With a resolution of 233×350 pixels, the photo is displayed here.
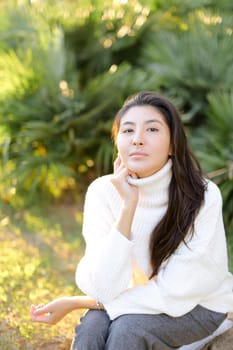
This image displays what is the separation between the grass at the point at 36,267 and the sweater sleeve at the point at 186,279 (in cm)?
60

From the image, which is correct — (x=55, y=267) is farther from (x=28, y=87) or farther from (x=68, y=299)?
(x=28, y=87)

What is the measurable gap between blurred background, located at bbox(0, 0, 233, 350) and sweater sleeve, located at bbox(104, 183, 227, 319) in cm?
180

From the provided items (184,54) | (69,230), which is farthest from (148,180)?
(184,54)

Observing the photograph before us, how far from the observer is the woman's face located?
8.16ft

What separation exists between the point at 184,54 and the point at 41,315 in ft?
10.6

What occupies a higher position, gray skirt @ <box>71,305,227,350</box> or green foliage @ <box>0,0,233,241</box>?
green foliage @ <box>0,0,233,241</box>

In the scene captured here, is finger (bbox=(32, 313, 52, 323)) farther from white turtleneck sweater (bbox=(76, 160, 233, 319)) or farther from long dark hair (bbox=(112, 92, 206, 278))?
long dark hair (bbox=(112, 92, 206, 278))

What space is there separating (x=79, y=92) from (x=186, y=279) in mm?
3027

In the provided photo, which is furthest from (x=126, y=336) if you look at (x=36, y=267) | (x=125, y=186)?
(x=36, y=267)

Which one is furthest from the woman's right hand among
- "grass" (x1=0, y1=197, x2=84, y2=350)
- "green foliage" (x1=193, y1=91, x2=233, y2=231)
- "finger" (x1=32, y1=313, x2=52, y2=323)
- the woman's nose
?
"green foliage" (x1=193, y1=91, x2=233, y2=231)

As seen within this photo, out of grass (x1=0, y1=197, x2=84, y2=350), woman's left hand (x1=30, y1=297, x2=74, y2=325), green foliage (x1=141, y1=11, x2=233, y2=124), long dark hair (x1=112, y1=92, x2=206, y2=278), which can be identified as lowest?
grass (x1=0, y1=197, x2=84, y2=350)

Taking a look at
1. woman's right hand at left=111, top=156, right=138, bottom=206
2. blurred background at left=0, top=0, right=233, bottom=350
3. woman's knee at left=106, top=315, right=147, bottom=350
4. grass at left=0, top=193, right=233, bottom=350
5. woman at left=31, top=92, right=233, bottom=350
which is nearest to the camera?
woman's knee at left=106, top=315, right=147, bottom=350

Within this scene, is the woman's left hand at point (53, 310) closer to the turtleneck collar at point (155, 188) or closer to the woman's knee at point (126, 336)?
the woman's knee at point (126, 336)

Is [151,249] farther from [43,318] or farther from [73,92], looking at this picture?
[73,92]
